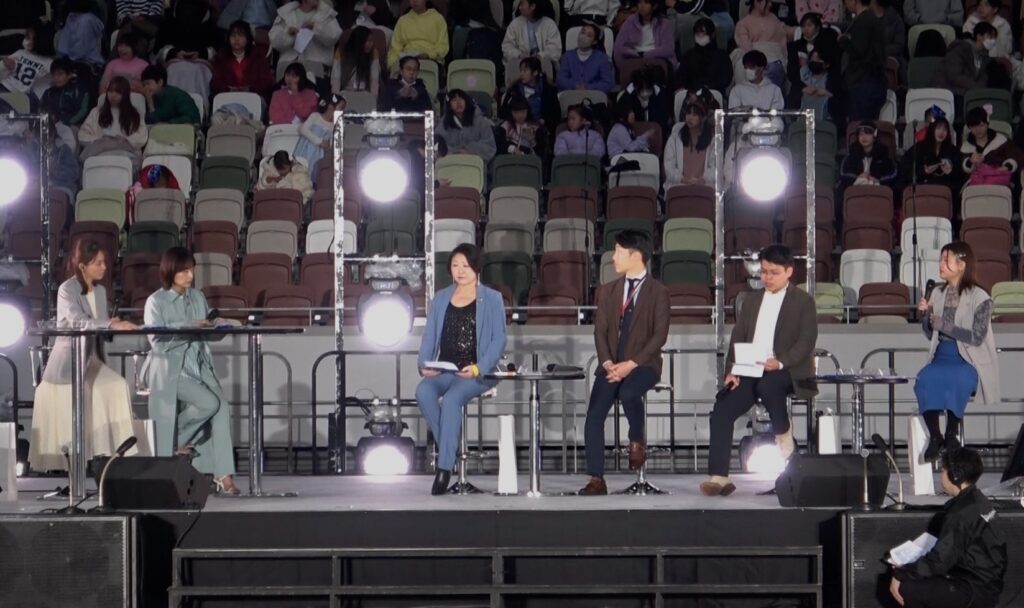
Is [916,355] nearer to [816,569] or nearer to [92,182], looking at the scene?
[816,569]

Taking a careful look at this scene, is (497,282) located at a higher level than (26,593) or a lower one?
higher

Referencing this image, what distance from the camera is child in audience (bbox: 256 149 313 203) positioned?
14.5 metres

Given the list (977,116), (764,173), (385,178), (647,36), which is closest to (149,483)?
(385,178)

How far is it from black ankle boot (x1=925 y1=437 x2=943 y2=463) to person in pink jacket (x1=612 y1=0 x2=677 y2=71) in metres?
6.85

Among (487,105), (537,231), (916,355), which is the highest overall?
(487,105)

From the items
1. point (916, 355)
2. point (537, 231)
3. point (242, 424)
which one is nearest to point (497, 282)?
point (537, 231)

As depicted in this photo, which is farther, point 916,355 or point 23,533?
point 916,355

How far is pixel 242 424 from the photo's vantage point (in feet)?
40.7

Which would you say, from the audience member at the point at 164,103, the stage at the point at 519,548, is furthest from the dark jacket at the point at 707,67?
the stage at the point at 519,548

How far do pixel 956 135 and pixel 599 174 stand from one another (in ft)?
9.60

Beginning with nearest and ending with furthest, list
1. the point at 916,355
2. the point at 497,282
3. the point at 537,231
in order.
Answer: the point at 916,355 → the point at 497,282 → the point at 537,231

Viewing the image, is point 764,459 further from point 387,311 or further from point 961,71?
point 961,71

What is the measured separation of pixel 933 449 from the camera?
376 inches

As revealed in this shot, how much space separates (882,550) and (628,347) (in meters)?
1.79
